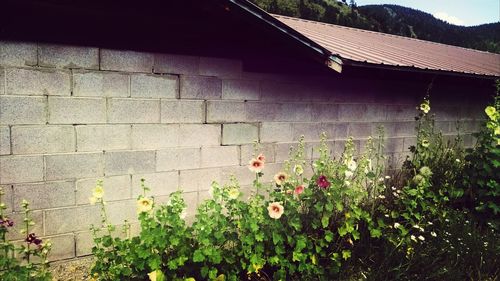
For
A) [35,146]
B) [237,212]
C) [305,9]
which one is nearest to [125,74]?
[35,146]

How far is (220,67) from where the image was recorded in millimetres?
4062

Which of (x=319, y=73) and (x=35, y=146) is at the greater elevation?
(x=319, y=73)

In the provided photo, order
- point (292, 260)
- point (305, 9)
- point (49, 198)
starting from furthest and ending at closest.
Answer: point (305, 9) → point (292, 260) → point (49, 198)

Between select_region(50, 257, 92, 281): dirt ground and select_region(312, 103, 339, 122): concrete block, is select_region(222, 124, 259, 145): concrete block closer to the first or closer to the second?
select_region(312, 103, 339, 122): concrete block

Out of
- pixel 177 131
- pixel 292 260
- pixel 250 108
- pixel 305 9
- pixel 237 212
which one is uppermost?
pixel 305 9

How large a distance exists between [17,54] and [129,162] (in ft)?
4.32

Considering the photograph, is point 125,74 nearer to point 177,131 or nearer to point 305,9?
point 177,131

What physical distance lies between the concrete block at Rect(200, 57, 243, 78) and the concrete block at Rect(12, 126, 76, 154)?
1455 mm

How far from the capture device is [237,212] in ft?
11.0

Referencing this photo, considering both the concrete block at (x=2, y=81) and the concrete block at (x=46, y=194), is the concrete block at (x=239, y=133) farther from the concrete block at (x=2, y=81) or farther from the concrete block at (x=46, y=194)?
the concrete block at (x=2, y=81)

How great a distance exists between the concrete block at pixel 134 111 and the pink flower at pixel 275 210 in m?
1.44

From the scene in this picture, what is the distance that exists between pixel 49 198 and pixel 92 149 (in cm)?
56

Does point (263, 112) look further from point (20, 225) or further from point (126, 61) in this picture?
point (20, 225)

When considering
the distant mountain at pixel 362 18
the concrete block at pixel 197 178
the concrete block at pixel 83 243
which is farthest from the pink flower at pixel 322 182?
the distant mountain at pixel 362 18
